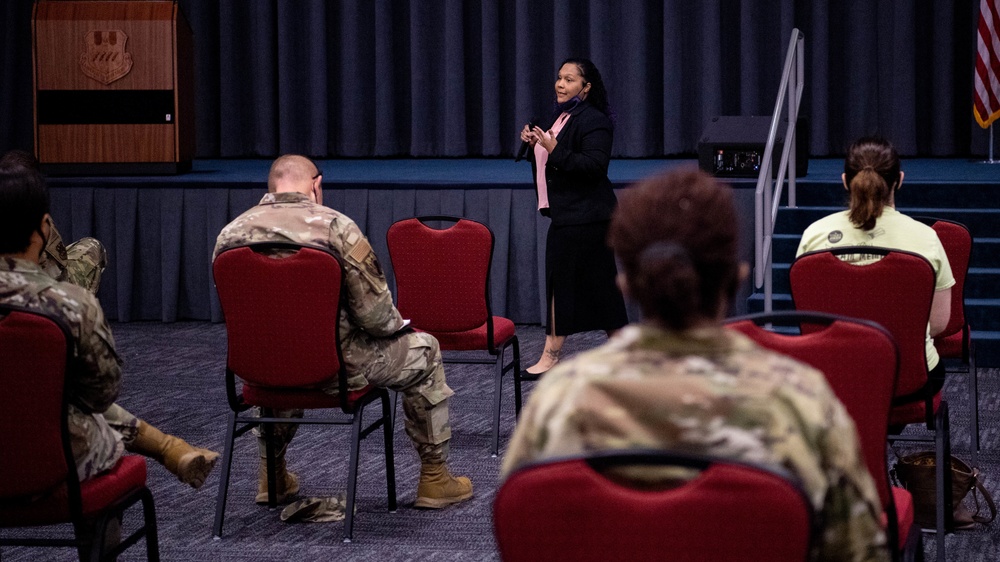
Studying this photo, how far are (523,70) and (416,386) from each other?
6179 mm

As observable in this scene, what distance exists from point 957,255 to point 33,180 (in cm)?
275

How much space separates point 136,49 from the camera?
748cm

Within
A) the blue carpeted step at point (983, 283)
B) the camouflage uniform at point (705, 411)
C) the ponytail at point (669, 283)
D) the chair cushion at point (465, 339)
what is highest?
the ponytail at point (669, 283)

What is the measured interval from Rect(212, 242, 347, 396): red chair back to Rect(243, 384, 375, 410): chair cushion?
0.20ft

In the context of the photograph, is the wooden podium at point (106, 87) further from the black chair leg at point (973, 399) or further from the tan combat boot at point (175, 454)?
the black chair leg at point (973, 399)

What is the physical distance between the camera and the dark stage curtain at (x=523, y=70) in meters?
8.98

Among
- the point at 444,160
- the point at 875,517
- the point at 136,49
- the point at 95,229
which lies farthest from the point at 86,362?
the point at 444,160

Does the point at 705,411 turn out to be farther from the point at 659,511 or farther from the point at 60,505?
the point at 60,505

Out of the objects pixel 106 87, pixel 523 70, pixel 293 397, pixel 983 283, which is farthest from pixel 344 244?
pixel 523 70

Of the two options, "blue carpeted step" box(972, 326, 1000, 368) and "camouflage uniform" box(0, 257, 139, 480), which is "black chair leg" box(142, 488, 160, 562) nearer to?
"camouflage uniform" box(0, 257, 139, 480)

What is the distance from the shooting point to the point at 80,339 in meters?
2.41

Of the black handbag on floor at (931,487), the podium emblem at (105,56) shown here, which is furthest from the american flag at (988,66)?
the podium emblem at (105,56)

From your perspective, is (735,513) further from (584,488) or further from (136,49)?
(136,49)

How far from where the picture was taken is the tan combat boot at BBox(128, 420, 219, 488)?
2939 mm
